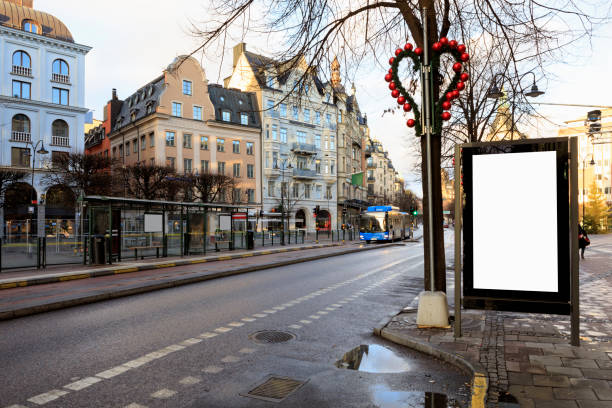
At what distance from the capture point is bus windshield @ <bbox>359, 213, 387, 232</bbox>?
36812mm

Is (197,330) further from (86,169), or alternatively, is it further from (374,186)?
(374,186)

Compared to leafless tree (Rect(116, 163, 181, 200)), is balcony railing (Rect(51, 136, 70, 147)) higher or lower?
higher

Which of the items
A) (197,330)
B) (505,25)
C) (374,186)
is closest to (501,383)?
(197,330)

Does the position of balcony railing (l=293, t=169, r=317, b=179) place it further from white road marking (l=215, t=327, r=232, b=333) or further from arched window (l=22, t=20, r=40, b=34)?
white road marking (l=215, t=327, r=232, b=333)

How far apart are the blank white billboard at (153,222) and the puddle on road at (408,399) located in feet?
56.3

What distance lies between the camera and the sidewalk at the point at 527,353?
4.09 meters

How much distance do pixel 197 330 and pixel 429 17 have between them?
6283mm

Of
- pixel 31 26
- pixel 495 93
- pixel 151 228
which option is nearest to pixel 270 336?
pixel 495 93

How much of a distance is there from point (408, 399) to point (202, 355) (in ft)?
8.81

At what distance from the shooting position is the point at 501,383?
14.6 ft

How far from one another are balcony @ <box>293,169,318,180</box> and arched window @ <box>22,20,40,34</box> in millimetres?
31786

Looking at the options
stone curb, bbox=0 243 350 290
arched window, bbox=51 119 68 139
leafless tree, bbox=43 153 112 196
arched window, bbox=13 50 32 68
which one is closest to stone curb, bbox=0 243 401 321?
stone curb, bbox=0 243 350 290

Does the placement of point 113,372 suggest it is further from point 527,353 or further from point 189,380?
point 527,353

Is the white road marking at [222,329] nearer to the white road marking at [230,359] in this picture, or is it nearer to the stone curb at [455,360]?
the white road marking at [230,359]
